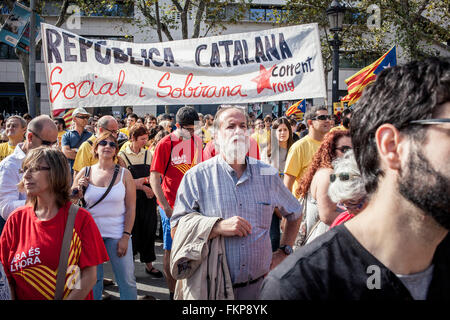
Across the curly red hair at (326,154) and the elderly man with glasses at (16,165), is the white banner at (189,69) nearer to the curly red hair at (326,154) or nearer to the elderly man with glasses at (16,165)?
the elderly man with glasses at (16,165)

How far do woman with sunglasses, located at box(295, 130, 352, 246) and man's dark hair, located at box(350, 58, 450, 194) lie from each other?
1519 mm

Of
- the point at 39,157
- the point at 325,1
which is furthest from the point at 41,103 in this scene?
the point at 39,157

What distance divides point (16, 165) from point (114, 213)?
3.15 feet

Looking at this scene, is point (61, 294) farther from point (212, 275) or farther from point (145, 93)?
point (145, 93)

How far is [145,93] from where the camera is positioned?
16.4 ft

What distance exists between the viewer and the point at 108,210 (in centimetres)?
394

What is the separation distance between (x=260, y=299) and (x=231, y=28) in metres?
29.8

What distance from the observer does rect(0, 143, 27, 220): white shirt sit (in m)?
3.50

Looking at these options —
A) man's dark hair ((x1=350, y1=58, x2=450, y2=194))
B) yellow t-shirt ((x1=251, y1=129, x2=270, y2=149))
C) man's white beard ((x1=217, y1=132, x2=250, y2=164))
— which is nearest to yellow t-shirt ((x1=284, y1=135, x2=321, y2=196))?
man's white beard ((x1=217, y1=132, x2=250, y2=164))

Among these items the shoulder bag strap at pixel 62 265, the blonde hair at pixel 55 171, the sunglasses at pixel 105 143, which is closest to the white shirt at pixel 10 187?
the sunglasses at pixel 105 143

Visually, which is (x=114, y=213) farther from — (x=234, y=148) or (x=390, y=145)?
(x=390, y=145)

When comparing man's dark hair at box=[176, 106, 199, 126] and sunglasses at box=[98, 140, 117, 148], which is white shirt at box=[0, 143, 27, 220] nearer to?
sunglasses at box=[98, 140, 117, 148]

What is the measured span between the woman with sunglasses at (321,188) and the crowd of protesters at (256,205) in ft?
→ 0.03

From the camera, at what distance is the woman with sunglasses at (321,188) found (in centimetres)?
296
